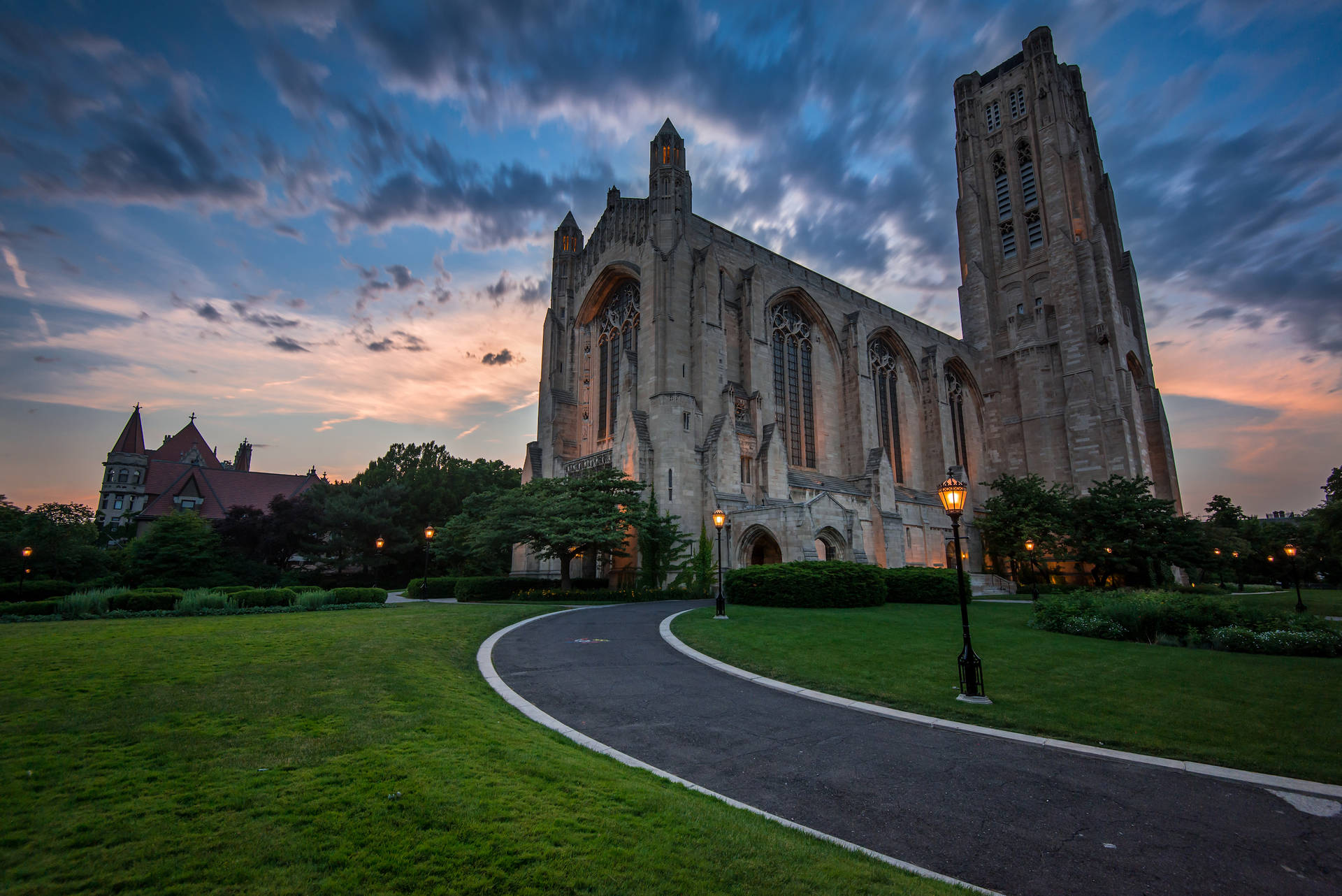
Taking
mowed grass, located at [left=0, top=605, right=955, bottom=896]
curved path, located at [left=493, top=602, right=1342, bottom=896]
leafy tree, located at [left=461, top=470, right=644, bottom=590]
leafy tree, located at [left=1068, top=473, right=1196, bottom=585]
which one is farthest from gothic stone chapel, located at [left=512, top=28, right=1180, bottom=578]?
mowed grass, located at [left=0, top=605, right=955, bottom=896]

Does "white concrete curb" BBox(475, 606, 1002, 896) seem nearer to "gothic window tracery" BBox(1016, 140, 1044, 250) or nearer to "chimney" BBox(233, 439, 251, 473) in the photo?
"gothic window tracery" BBox(1016, 140, 1044, 250)

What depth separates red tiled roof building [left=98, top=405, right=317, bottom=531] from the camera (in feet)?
161

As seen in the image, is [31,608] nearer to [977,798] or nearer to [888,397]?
[977,798]

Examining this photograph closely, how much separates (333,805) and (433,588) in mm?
28014

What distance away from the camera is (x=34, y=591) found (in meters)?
18.8

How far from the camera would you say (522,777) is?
4.46 m

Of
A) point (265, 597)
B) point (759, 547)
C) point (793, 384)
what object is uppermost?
point (793, 384)

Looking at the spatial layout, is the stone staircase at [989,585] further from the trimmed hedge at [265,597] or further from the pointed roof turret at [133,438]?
the pointed roof turret at [133,438]

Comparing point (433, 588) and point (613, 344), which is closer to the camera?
point (433, 588)

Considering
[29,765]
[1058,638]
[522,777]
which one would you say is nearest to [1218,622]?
[1058,638]

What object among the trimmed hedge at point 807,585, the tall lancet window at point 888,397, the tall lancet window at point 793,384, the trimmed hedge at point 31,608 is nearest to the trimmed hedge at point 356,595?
the trimmed hedge at point 31,608

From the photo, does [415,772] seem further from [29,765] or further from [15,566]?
[15,566]

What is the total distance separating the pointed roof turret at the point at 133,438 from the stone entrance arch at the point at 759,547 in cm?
7598

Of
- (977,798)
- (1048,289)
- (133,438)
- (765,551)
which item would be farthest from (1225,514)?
(133,438)
